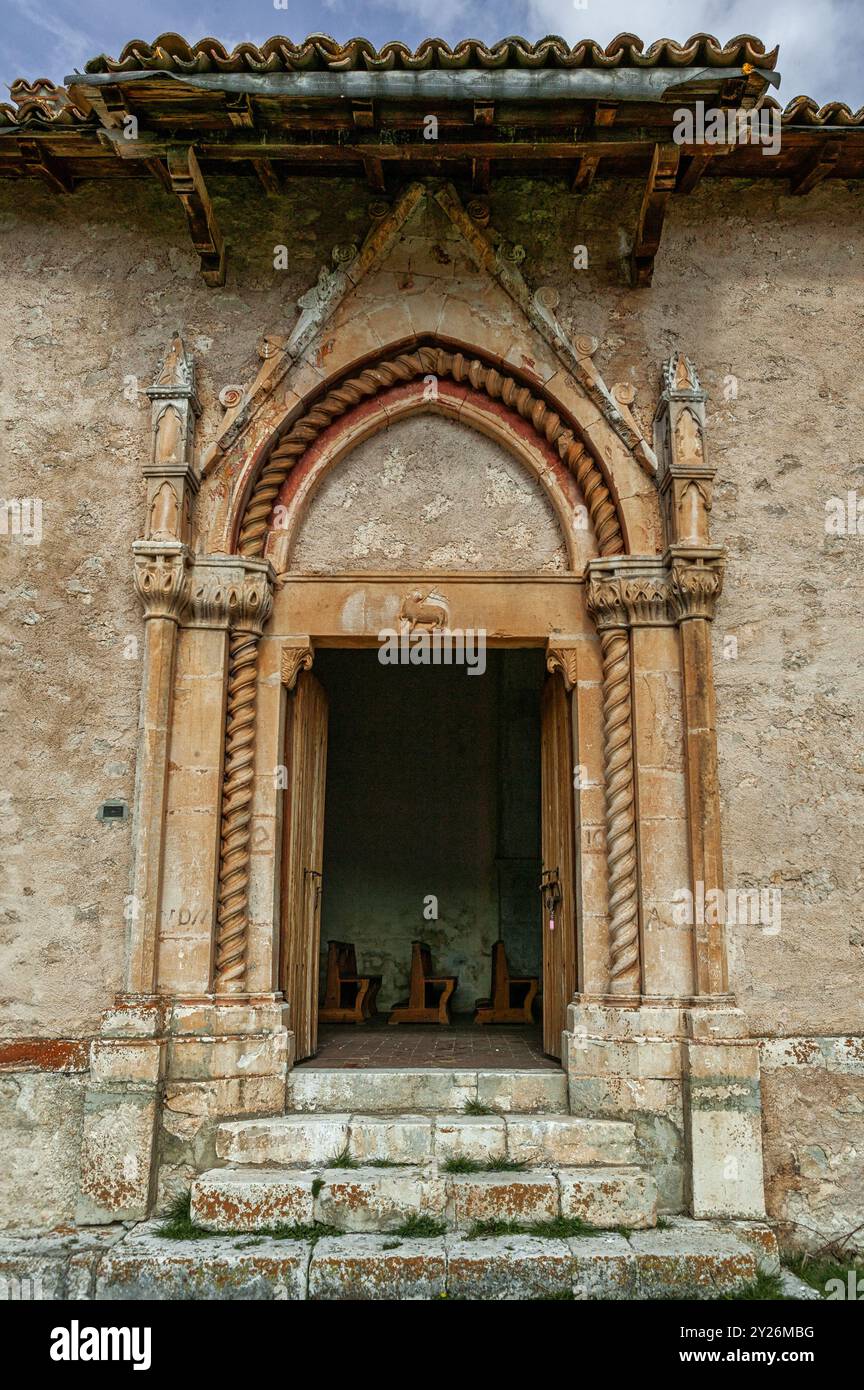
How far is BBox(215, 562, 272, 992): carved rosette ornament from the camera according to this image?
225 inches

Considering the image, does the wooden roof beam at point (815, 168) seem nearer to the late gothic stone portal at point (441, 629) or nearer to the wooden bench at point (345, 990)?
the late gothic stone portal at point (441, 629)

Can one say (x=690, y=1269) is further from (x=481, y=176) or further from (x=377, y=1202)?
(x=481, y=176)

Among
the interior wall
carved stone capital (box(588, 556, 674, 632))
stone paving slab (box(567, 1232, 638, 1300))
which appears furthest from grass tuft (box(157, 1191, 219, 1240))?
the interior wall

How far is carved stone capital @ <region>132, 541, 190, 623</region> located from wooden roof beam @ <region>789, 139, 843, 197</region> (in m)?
4.39

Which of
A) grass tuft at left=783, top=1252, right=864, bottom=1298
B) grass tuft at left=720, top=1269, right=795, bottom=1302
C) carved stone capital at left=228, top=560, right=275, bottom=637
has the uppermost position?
carved stone capital at left=228, top=560, right=275, bottom=637

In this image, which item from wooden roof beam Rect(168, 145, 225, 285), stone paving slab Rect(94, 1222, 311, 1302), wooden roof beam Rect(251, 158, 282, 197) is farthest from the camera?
wooden roof beam Rect(251, 158, 282, 197)

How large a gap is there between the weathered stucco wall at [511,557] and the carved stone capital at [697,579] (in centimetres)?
18

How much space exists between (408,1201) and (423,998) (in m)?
3.93

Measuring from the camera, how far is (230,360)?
637 centimetres

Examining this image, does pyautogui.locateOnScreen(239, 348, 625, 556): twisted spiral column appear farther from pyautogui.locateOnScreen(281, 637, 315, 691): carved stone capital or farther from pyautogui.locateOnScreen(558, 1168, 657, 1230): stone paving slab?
pyautogui.locateOnScreen(558, 1168, 657, 1230): stone paving slab

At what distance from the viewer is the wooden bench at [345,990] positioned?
339 inches

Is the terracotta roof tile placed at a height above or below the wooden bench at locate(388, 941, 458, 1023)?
above

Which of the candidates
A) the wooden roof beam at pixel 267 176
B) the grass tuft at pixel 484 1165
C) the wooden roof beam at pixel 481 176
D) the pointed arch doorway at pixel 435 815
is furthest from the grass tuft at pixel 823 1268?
the wooden roof beam at pixel 267 176

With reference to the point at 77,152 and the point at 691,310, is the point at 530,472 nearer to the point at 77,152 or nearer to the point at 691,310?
the point at 691,310
